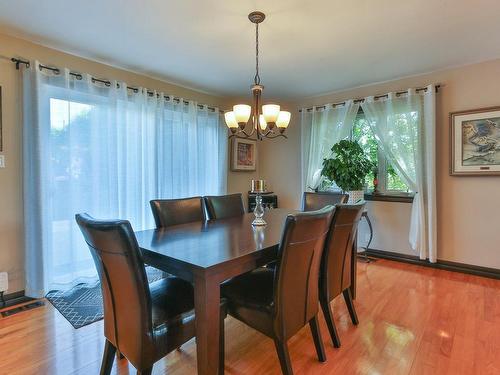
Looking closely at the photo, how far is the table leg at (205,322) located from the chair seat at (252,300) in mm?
314

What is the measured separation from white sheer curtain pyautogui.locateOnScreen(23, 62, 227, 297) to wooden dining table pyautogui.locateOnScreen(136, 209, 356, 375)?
1329 mm

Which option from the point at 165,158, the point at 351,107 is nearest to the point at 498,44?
the point at 351,107

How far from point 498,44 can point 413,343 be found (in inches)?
112

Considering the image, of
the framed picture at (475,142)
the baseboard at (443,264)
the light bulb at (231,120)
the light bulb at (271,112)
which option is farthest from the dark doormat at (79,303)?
the framed picture at (475,142)

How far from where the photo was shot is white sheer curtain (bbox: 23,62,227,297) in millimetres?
2521

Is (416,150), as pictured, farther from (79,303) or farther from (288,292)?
(79,303)

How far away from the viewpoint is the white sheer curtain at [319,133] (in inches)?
156

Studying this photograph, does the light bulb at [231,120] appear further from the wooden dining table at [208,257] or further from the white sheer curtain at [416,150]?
the white sheer curtain at [416,150]

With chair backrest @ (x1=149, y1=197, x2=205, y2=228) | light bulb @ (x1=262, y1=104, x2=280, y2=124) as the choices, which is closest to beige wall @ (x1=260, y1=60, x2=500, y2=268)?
light bulb @ (x1=262, y1=104, x2=280, y2=124)

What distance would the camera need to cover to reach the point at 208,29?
2.38 meters

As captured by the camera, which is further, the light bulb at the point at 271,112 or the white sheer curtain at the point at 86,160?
the white sheer curtain at the point at 86,160

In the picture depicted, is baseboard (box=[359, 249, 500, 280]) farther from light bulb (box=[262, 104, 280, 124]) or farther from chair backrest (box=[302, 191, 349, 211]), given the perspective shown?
light bulb (box=[262, 104, 280, 124])

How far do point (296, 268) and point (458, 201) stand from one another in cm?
284

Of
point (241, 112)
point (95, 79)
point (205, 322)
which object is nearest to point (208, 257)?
point (205, 322)
